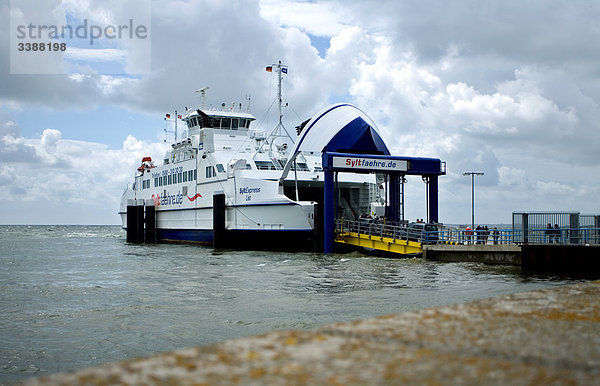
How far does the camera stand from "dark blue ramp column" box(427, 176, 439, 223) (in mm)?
28031

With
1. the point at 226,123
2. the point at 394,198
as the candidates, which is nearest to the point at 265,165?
the point at 226,123

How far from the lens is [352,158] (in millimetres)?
25875

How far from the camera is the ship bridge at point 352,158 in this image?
26.0 meters

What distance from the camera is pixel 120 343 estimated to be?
9398 mm

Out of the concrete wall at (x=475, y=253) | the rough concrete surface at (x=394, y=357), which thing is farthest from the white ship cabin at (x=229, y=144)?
the rough concrete surface at (x=394, y=357)

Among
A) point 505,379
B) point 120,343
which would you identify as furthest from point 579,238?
point 505,379

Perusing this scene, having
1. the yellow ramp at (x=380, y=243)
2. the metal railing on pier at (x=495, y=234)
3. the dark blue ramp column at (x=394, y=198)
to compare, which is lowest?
the yellow ramp at (x=380, y=243)

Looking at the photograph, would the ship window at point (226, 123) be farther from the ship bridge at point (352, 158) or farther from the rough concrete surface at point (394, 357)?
the rough concrete surface at point (394, 357)

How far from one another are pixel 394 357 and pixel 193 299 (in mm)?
11907

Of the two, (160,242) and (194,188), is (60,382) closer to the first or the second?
(194,188)

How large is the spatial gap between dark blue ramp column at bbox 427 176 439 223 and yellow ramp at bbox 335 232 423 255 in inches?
166

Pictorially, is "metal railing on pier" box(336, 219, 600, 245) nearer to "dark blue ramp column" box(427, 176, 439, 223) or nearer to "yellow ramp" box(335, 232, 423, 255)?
"yellow ramp" box(335, 232, 423, 255)

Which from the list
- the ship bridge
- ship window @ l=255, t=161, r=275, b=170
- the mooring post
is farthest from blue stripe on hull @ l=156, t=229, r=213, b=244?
the ship bridge

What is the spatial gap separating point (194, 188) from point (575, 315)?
35.2 metres
